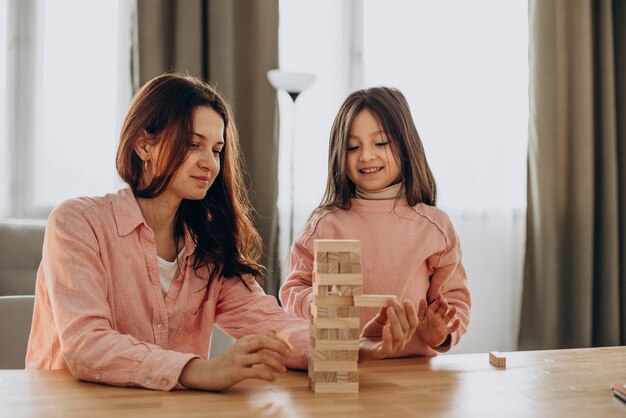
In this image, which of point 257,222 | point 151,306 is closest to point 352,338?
point 151,306

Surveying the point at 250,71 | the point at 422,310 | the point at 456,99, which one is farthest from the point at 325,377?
the point at 456,99

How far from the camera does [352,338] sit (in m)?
1.08

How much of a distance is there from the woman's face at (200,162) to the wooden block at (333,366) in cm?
53

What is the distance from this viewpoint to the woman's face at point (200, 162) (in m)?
1.44

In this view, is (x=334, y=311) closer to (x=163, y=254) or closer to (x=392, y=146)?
(x=163, y=254)

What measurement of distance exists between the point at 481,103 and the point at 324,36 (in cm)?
91

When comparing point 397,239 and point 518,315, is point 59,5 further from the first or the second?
point 518,315

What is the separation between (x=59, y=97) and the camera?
126 inches

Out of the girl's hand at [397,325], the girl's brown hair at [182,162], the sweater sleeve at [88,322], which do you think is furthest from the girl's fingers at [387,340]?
the girl's brown hair at [182,162]

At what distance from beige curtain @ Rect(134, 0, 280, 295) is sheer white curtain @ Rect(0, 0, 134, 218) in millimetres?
312

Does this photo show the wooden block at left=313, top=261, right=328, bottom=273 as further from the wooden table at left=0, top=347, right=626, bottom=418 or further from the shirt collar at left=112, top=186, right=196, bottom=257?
the shirt collar at left=112, top=186, right=196, bottom=257

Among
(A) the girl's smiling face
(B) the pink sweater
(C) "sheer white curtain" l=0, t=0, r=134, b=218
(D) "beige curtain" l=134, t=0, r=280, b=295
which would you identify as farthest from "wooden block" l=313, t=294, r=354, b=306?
(C) "sheer white curtain" l=0, t=0, r=134, b=218

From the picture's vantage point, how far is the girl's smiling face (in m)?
1.75

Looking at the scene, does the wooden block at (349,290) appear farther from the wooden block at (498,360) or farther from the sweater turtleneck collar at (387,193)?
the sweater turtleneck collar at (387,193)
